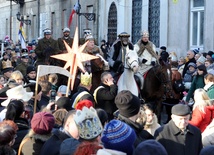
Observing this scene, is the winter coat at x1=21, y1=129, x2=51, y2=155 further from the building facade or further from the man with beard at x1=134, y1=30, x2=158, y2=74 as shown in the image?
the building facade

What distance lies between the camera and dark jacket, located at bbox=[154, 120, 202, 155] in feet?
21.0

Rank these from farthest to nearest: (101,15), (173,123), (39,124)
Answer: (101,15) → (173,123) → (39,124)

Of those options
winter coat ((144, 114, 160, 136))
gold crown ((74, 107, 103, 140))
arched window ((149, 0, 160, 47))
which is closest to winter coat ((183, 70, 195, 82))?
arched window ((149, 0, 160, 47))

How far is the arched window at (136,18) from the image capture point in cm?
2484

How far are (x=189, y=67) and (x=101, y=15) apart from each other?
13196 millimetres

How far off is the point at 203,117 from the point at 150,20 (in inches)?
634

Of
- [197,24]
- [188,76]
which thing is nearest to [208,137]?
[188,76]

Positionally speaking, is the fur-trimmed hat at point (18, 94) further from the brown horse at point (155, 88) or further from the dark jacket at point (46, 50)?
the dark jacket at point (46, 50)

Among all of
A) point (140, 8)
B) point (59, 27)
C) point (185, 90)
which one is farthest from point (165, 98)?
point (59, 27)

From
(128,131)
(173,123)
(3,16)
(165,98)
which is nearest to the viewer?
(128,131)

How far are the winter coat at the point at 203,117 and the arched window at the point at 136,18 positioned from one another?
1703cm

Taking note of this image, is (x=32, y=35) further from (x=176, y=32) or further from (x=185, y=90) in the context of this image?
(x=185, y=90)

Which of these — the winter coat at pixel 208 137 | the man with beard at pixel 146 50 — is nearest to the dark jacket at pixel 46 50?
the man with beard at pixel 146 50

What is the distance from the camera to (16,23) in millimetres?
43781
